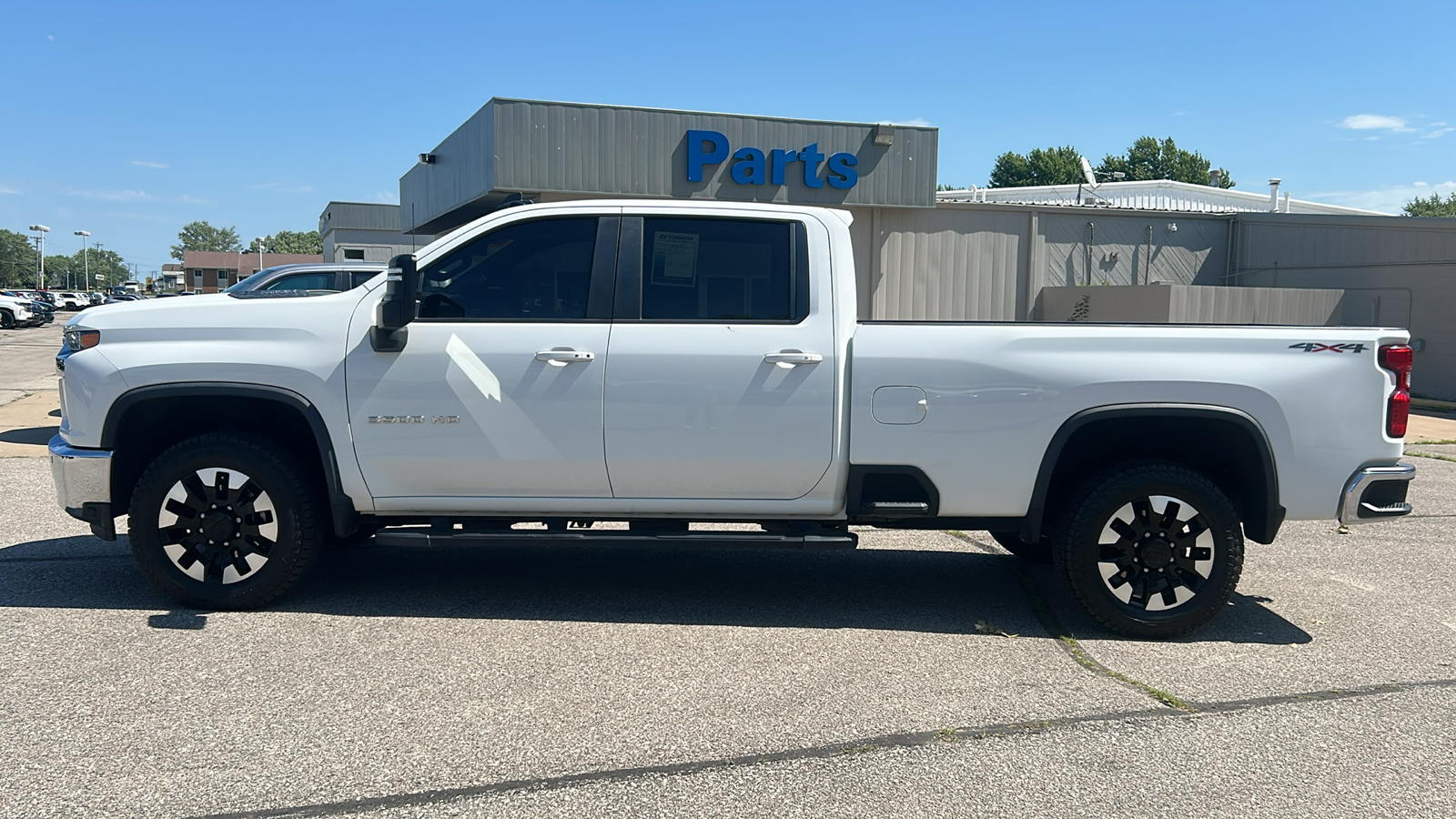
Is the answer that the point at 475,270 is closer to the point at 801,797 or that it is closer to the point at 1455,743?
the point at 801,797

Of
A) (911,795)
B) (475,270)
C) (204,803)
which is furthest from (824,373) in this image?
(204,803)

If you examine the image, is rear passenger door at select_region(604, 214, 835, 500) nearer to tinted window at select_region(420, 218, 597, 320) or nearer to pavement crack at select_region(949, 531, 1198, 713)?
tinted window at select_region(420, 218, 597, 320)

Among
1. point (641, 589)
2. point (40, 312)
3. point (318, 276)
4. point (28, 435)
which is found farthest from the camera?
point (40, 312)

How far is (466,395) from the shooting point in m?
5.00

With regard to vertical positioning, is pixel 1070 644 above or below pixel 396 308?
below

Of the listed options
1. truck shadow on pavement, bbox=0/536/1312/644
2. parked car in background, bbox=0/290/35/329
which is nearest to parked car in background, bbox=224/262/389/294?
truck shadow on pavement, bbox=0/536/1312/644

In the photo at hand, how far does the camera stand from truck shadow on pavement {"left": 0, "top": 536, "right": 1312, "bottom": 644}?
5.32 m

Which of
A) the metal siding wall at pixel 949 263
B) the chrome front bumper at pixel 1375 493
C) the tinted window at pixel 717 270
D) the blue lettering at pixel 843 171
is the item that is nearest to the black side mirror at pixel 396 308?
the tinted window at pixel 717 270

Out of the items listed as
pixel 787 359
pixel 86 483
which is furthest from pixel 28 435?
pixel 787 359

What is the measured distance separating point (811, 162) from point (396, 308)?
50.4 ft

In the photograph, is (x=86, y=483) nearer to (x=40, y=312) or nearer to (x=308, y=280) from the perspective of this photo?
(x=308, y=280)

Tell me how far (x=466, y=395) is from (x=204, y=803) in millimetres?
2163

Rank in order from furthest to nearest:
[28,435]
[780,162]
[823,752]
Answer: [780,162] → [28,435] → [823,752]

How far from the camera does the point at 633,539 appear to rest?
16.6ft
